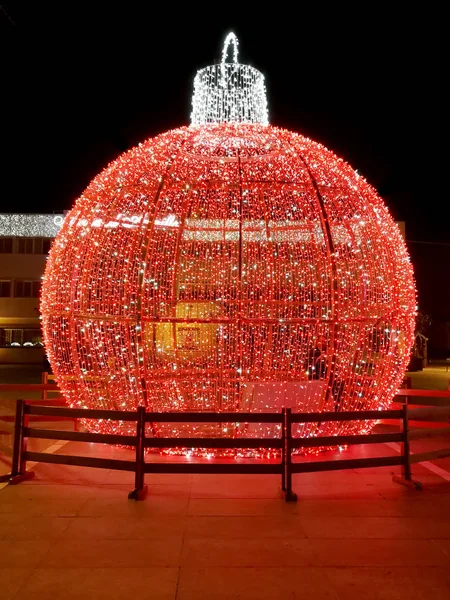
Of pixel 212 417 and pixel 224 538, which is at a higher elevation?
pixel 212 417

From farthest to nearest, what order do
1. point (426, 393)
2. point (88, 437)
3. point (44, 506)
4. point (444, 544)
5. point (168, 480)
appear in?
point (426, 393)
point (168, 480)
point (88, 437)
point (44, 506)
point (444, 544)

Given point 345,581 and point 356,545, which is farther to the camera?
point 356,545

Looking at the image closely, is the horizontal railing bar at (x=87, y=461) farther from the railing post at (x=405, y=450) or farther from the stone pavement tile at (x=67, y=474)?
the railing post at (x=405, y=450)

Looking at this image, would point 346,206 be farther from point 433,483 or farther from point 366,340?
point 433,483

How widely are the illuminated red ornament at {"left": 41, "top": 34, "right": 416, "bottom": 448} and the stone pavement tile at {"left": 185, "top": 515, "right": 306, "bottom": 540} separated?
233 centimetres

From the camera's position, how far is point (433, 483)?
23.4ft

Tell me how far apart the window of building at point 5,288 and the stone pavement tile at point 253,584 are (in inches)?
1315

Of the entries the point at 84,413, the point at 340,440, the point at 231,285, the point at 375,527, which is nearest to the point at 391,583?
the point at 375,527

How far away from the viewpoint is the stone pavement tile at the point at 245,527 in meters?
5.30

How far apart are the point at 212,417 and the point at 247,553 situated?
175cm

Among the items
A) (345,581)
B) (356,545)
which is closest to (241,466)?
(356,545)

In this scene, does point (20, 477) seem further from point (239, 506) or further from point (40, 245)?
point (40, 245)

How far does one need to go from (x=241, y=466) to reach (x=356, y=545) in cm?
161

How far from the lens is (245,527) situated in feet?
18.1
